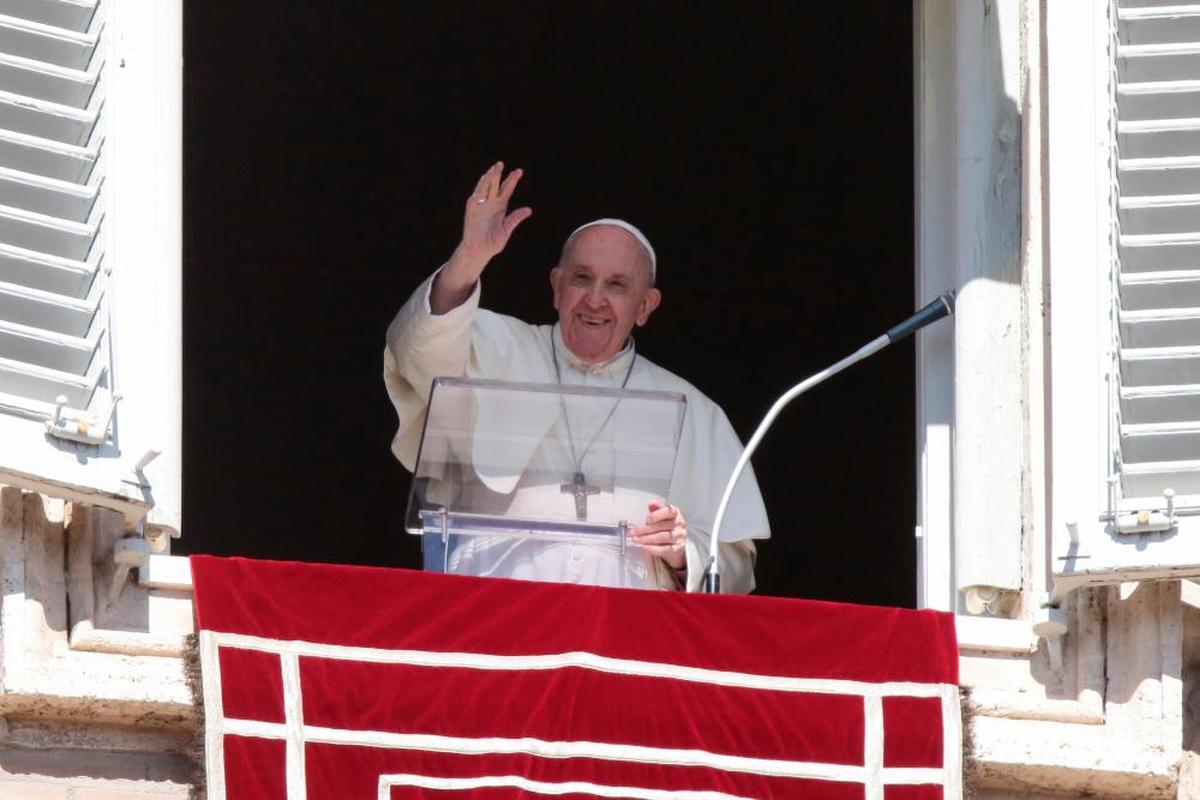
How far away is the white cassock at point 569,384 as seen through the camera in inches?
242

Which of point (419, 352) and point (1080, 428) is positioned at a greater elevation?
point (419, 352)

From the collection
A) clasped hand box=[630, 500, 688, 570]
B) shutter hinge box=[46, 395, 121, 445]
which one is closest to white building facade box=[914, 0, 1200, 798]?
clasped hand box=[630, 500, 688, 570]

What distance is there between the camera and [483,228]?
6230mm

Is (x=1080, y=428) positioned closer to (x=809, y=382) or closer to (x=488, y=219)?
(x=809, y=382)

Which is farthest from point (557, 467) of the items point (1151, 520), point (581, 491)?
point (1151, 520)

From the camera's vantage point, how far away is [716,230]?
386 inches

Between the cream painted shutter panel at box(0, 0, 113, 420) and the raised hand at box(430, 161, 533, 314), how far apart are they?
0.76 m

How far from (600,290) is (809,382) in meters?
0.88

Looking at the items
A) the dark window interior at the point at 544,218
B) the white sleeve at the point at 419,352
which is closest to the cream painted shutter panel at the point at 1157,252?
the white sleeve at the point at 419,352

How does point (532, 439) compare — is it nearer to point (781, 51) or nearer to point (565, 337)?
point (565, 337)

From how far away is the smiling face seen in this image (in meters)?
6.87

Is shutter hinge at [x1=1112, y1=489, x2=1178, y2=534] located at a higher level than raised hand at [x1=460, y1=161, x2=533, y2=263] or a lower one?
lower

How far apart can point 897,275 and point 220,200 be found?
6.16 feet

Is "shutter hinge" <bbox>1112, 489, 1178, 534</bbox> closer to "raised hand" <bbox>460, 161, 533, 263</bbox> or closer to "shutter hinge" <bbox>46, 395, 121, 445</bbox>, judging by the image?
"raised hand" <bbox>460, 161, 533, 263</bbox>
